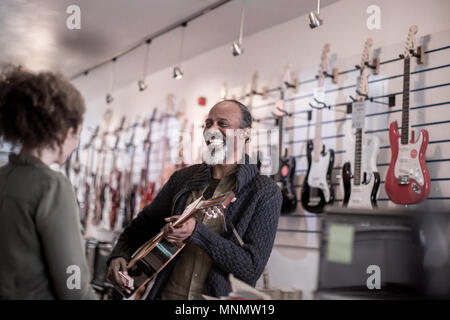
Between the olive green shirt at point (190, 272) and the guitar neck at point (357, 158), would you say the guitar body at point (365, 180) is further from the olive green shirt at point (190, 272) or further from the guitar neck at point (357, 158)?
the olive green shirt at point (190, 272)

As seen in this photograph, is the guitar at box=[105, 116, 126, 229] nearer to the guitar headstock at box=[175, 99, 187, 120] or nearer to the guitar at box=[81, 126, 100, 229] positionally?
the guitar at box=[81, 126, 100, 229]

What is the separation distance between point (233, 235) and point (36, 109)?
862 millimetres

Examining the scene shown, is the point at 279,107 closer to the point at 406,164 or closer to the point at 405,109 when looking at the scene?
the point at 405,109

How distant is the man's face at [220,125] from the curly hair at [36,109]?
727 millimetres

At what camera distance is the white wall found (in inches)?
132

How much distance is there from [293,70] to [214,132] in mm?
2787

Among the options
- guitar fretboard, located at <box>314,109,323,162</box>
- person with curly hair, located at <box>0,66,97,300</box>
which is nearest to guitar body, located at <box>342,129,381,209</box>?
guitar fretboard, located at <box>314,109,323,162</box>

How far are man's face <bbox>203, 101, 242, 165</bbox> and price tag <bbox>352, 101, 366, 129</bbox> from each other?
1.91 metres

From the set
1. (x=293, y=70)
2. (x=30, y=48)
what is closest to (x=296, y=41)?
(x=293, y=70)

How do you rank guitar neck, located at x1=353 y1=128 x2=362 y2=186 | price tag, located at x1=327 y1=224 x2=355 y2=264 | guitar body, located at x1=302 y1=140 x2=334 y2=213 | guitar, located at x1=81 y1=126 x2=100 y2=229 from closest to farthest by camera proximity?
1. price tag, located at x1=327 y1=224 x2=355 y2=264
2. guitar neck, located at x1=353 y1=128 x2=362 y2=186
3. guitar body, located at x1=302 y1=140 x2=334 y2=213
4. guitar, located at x1=81 y1=126 x2=100 y2=229

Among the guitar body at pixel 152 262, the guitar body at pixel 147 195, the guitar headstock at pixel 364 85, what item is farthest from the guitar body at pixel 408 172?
the guitar body at pixel 147 195

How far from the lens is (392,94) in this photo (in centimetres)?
361
